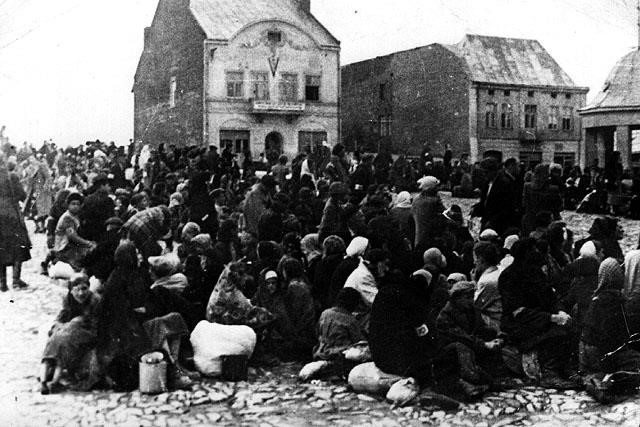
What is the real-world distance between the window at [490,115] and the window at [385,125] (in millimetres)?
5678

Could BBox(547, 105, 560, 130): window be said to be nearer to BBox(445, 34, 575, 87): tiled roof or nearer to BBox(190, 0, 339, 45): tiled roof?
BBox(445, 34, 575, 87): tiled roof

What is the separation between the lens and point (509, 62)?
3997 cm

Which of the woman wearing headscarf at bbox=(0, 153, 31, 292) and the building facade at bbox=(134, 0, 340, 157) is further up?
the building facade at bbox=(134, 0, 340, 157)

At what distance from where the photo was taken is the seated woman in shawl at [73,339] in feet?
26.4

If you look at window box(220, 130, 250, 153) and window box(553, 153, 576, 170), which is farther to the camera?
window box(553, 153, 576, 170)

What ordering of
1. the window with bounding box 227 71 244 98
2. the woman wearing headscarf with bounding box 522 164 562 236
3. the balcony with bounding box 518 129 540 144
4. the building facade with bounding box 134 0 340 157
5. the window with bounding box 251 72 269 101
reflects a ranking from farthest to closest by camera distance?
1. the balcony with bounding box 518 129 540 144
2. the window with bounding box 251 72 269 101
3. the window with bounding box 227 71 244 98
4. the building facade with bounding box 134 0 340 157
5. the woman wearing headscarf with bounding box 522 164 562 236

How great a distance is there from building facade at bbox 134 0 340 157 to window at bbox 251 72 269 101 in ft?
0.15

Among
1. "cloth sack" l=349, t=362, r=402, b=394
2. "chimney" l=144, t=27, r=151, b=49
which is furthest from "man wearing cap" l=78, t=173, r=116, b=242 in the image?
"chimney" l=144, t=27, r=151, b=49

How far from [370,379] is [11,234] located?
5593mm

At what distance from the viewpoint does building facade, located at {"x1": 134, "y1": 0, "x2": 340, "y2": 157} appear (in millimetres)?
34312

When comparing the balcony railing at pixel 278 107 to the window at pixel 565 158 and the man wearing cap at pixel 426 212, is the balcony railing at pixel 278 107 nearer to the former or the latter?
the window at pixel 565 158

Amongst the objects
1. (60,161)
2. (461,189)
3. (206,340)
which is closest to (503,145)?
(461,189)

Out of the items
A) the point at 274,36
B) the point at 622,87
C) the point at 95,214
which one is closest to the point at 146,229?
the point at 95,214

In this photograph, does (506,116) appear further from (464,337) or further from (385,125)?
(464,337)
